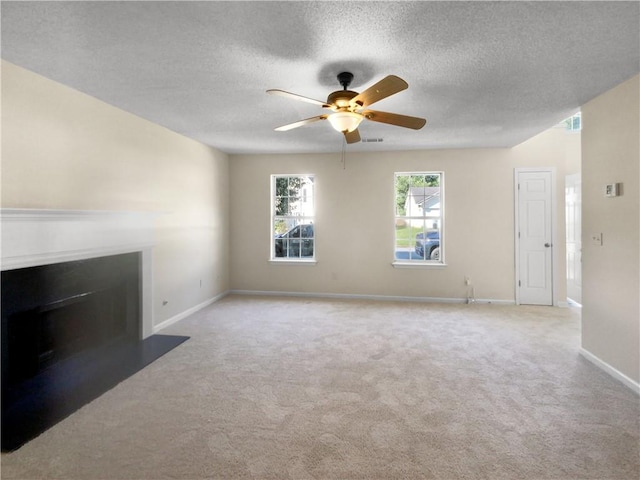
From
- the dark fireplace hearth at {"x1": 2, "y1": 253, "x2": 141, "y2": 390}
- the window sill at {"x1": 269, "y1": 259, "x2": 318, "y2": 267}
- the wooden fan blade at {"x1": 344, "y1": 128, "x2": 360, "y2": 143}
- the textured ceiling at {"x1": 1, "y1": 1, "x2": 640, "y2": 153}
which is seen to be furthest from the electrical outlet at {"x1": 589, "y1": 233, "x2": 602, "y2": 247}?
the dark fireplace hearth at {"x1": 2, "y1": 253, "x2": 141, "y2": 390}

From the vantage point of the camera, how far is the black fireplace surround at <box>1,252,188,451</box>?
7.63 feet

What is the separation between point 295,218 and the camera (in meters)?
5.95

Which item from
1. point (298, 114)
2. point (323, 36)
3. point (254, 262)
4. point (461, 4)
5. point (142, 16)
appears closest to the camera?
point (461, 4)

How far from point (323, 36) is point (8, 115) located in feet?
7.51

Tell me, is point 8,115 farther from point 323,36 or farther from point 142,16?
point 323,36

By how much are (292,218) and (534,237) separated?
3.86 metres

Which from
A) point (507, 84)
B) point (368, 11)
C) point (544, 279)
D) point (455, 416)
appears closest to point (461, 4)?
point (368, 11)

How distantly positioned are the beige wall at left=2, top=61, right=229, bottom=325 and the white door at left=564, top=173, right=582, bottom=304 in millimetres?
5735

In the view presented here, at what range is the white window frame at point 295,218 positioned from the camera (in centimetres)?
585

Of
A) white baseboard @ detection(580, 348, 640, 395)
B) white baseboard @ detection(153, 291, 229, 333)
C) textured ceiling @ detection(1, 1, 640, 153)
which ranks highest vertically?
textured ceiling @ detection(1, 1, 640, 153)

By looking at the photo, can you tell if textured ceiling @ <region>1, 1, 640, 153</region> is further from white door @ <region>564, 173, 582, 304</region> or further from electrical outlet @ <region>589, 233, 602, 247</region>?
white door @ <region>564, 173, 582, 304</region>

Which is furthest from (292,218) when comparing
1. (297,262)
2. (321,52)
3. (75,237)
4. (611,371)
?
(611,371)

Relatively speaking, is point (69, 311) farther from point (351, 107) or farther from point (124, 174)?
point (351, 107)

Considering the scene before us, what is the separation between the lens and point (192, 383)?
2.71m
